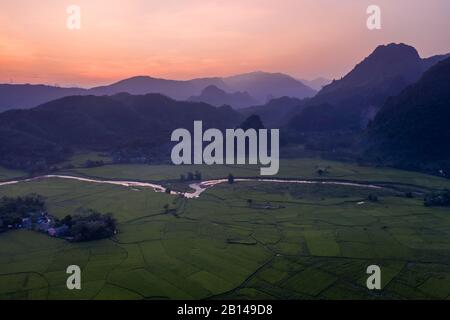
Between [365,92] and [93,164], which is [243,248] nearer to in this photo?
[93,164]

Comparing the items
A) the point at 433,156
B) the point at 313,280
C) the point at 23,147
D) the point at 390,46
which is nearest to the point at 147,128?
the point at 23,147

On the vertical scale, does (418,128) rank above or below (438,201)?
above

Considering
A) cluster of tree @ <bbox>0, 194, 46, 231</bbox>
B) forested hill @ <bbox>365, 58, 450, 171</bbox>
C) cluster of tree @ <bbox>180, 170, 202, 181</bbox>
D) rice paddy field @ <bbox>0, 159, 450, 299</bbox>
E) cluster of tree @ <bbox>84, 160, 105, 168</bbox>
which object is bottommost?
rice paddy field @ <bbox>0, 159, 450, 299</bbox>

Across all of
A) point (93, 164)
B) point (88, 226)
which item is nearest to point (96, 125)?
point (93, 164)

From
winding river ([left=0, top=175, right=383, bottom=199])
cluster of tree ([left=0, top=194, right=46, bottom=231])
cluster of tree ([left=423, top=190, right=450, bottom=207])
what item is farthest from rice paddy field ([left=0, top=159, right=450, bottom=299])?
winding river ([left=0, top=175, right=383, bottom=199])

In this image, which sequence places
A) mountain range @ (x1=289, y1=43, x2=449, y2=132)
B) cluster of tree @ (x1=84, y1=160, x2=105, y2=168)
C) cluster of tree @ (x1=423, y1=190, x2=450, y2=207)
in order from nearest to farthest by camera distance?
cluster of tree @ (x1=423, y1=190, x2=450, y2=207), cluster of tree @ (x1=84, y1=160, x2=105, y2=168), mountain range @ (x1=289, y1=43, x2=449, y2=132)

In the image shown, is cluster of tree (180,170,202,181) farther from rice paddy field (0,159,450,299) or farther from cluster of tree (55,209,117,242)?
cluster of tree (55,209,117,242)

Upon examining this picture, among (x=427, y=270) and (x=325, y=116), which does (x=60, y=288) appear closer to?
(x=427, y=270)
